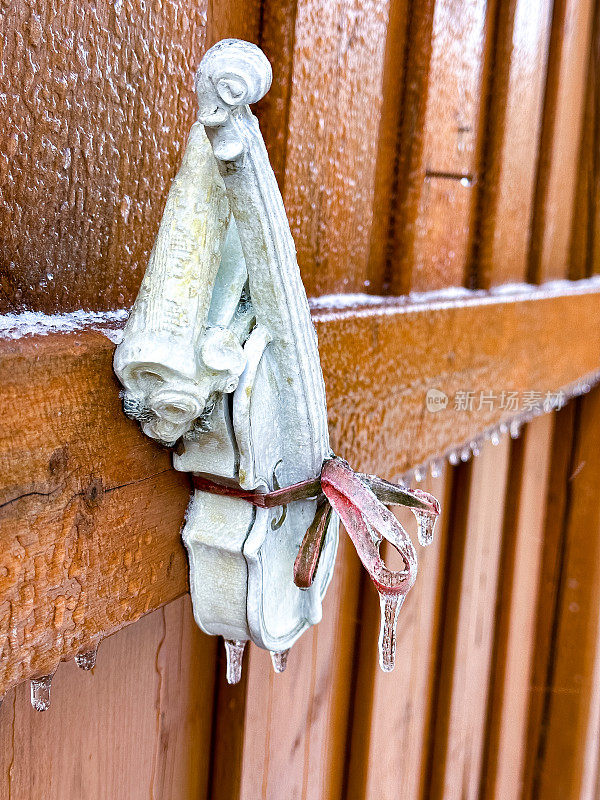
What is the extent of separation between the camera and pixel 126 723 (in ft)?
1.83

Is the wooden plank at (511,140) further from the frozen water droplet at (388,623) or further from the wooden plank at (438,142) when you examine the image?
the frozen water droplet at (388,623)

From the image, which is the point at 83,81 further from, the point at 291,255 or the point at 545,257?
the point at 545,257

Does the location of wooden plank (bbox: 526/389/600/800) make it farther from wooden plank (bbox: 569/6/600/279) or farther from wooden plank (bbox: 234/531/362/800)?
wooden plank (bbox: 234/531/362/800)

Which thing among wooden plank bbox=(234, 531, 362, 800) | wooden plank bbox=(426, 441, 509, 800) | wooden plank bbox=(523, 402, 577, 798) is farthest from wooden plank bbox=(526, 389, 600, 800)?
wooden plank bbox=(234, 531, 362, 800)

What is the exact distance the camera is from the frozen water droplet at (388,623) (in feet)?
1.40

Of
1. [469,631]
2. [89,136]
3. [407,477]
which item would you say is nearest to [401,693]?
[469,631]

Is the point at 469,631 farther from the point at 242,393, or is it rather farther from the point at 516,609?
the point at 242,393

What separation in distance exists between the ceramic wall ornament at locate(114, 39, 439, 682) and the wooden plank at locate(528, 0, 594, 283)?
77cm

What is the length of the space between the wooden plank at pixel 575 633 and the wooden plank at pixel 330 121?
1022 mm

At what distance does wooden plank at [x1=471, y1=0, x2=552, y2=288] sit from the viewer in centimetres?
90

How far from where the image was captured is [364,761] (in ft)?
2.95

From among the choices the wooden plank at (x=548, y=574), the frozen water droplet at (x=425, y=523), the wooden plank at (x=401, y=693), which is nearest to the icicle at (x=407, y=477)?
the wooden plank at (x=401, y=693)

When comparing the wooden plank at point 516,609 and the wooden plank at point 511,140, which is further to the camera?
the wooden plank at point 516,609

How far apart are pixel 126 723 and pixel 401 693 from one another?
0.53 m
